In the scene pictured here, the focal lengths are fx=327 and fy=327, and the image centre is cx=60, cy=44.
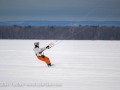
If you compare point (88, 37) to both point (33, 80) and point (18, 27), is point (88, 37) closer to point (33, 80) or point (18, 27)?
point (18, 27)

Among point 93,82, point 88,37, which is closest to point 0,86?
point 93,82

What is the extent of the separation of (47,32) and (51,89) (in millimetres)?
160172

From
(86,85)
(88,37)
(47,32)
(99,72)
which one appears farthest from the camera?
(47,32)

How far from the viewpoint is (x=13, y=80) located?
9289mm

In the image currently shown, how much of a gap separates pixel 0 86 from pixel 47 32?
15983 cm

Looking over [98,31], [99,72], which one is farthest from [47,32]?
[99,72]

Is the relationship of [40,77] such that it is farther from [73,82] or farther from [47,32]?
[47,32]

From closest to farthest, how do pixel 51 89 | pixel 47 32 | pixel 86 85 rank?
pixel 51 89 < pixel 86 85 < pixel 47 32

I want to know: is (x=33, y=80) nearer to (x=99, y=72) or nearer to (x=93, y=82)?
(x=93, y=82)

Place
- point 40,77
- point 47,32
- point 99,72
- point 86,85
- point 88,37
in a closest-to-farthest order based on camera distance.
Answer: point 86,85 → point 40,77 → point 99,72 → point 88,37 → point 47,32

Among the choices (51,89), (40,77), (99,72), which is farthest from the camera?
(99,72)

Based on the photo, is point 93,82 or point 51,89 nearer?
point 51,89

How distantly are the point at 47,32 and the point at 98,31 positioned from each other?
1049 inches

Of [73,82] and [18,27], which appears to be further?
[18,27]
